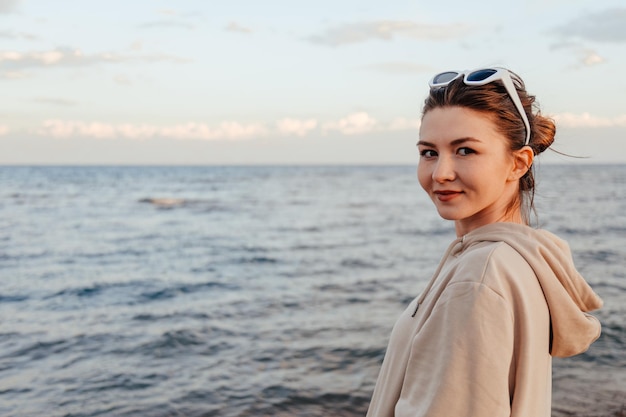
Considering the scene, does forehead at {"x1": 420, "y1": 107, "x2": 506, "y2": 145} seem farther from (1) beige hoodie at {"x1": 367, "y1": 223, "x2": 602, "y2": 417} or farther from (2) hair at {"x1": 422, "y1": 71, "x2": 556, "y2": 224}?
(1) beige hoodie at {"x1": 367, "y1": 223, "x2": 602, "y2": 417}

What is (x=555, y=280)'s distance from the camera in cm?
187

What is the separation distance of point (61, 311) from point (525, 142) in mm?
11206

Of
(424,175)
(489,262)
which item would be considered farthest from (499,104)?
(489,262)

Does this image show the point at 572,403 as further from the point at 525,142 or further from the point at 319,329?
the point at 525,142

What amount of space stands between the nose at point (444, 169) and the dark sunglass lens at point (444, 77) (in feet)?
0.97

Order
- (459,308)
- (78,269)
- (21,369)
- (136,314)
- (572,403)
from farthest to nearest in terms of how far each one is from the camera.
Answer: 1. (78,269)
2. (136,314)
3. (21,369)
4. (572,403)
5. (459,308)

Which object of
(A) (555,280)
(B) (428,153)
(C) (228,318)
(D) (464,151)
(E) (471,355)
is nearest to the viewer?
(E) (471,355)

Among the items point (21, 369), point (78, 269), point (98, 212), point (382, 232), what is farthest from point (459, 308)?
point (98, 212)

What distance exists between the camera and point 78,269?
16.2m

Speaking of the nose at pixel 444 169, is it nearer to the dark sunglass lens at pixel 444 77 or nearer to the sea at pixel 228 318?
the dark sunglass lens at pixel 444 77

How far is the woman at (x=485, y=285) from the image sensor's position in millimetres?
1664

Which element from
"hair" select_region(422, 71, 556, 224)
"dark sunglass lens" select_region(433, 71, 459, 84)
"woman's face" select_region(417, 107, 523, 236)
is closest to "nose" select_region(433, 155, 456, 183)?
"woman's face" select_region(417, 107, 523, 236)

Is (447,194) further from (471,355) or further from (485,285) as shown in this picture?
(471,355)

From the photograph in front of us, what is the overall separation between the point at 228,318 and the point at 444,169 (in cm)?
924
